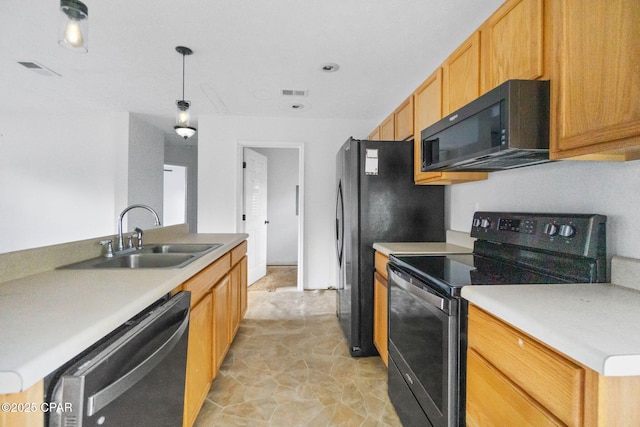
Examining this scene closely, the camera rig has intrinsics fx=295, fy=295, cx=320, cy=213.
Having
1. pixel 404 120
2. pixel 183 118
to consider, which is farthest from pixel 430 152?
pixel 183 118

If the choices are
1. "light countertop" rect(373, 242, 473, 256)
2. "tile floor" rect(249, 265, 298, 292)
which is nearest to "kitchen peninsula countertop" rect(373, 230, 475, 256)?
"light countertop" rect(373, 242, 473, 256)

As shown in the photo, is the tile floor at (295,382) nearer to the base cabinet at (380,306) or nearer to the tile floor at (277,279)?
the base cabinet at (380,306)

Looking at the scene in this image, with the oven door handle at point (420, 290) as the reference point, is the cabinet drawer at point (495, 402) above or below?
below

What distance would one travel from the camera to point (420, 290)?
4.28 ft

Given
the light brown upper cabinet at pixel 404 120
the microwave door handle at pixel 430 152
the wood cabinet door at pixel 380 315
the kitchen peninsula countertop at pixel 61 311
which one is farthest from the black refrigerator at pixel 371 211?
the kitchen peninsula countertop at pixel 61 311

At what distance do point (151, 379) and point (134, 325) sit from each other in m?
0.18

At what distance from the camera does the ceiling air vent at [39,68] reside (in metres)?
2.65

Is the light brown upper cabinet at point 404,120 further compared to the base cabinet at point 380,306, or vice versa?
the light brown upper cabinet at point 404,120

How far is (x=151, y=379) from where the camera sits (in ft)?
2.99

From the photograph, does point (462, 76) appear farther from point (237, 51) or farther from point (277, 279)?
point (277, 279)

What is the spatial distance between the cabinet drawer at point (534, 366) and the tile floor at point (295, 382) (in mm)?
964

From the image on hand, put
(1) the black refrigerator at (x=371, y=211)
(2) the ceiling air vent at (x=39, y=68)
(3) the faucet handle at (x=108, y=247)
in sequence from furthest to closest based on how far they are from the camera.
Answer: (2) the ceiling air vent at (x=39, y=68)
(1) the black refrigerator at (x=371, y=211)
(3) the faucet handle at (x=108, y=247)

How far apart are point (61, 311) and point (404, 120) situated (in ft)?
7.98

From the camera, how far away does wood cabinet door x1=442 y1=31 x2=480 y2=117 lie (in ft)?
4.87
